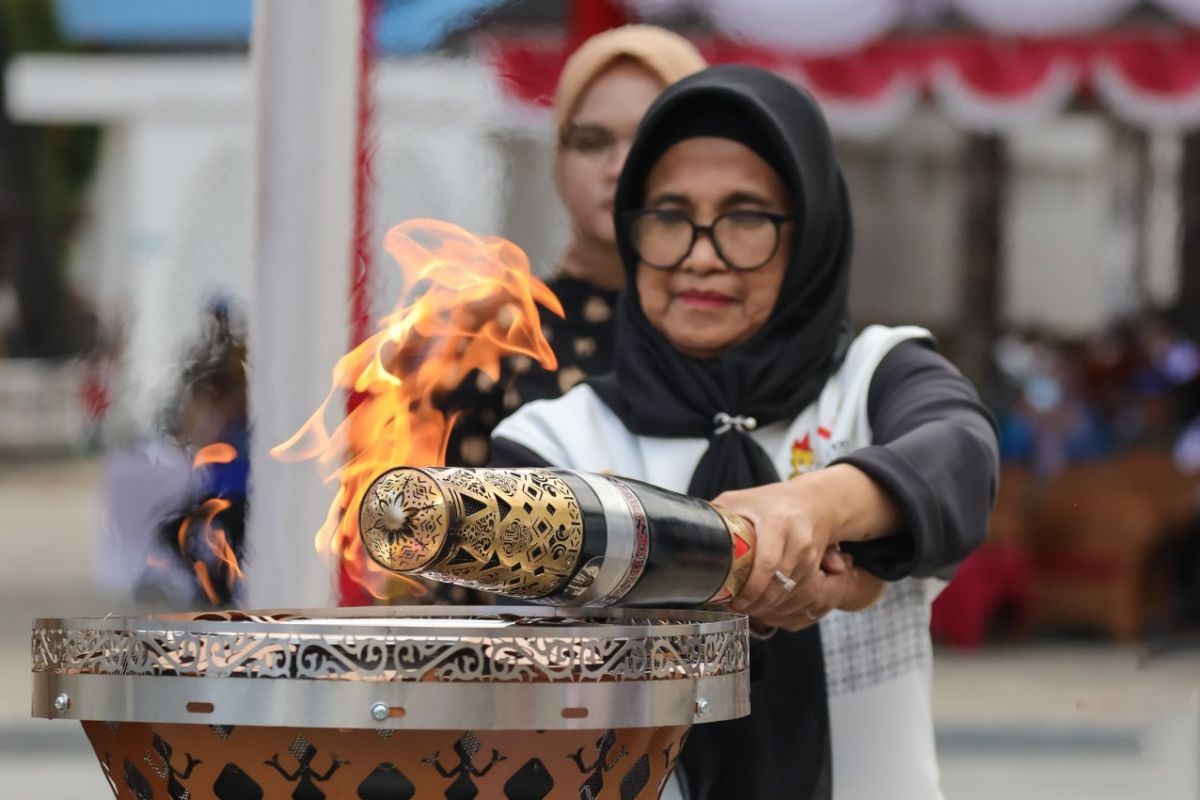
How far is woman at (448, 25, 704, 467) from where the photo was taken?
2.59 meters

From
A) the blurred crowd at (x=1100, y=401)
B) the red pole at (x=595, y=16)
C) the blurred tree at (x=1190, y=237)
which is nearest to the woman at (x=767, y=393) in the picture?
the red pole at (x=595, y=16)

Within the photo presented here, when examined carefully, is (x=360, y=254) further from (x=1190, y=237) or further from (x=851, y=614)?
(x=1190, y=237)

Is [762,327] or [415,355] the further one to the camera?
[415,355]

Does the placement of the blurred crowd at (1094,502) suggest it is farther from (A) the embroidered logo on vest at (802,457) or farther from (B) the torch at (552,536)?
(B) the torch at (552,536)

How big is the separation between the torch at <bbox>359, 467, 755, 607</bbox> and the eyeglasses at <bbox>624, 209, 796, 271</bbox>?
44 centimetres

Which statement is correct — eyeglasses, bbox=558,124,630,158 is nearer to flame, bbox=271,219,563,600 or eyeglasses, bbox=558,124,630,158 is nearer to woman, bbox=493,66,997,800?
flame, bbox=271,219,563,600

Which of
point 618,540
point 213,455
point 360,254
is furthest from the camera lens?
point 360,254

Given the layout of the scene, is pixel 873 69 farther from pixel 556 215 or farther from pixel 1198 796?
pixel 556 215

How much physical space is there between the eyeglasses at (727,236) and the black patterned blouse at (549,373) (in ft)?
1.84

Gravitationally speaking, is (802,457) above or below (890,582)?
above

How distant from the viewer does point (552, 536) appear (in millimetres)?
1461

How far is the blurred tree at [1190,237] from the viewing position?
35.7 ft

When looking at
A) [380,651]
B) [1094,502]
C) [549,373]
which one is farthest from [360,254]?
[1094,502]

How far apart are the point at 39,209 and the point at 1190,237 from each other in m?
18.7
